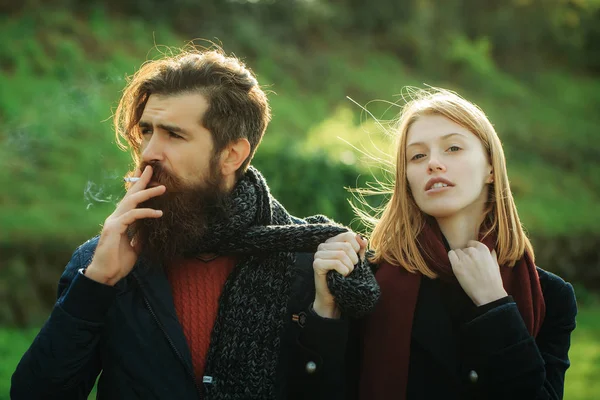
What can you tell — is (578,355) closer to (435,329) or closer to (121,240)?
(435,329)

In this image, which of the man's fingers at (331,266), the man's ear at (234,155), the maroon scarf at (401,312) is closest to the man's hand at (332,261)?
the man's fingers at (331,266)

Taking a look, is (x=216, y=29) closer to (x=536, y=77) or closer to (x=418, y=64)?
(x=418, y=64)

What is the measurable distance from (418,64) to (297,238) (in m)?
15.5

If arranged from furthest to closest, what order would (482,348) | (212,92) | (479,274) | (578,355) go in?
1. (578,355)
2. (212,92)
3. (479,274)
4. (482,348)

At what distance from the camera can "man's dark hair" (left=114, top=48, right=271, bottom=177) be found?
9.64 ft

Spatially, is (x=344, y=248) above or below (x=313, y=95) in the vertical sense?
below

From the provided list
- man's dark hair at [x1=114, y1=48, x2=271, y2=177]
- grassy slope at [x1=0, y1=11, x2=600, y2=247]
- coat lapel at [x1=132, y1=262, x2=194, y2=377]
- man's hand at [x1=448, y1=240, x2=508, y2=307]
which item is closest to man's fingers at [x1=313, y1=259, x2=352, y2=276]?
man's hand at [x1=448, y1=240, x2=508, y2=307]

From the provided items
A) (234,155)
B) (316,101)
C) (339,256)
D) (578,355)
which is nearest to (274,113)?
(316,101)

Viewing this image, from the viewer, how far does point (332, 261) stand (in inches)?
101

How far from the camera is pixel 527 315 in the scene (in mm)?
2660

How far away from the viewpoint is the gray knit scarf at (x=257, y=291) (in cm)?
264

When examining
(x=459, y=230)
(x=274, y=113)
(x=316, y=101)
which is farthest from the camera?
(x=316, y=101)

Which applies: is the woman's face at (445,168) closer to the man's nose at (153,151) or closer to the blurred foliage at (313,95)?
the blurred foliage at (313,95)

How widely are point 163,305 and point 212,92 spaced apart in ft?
3.12
